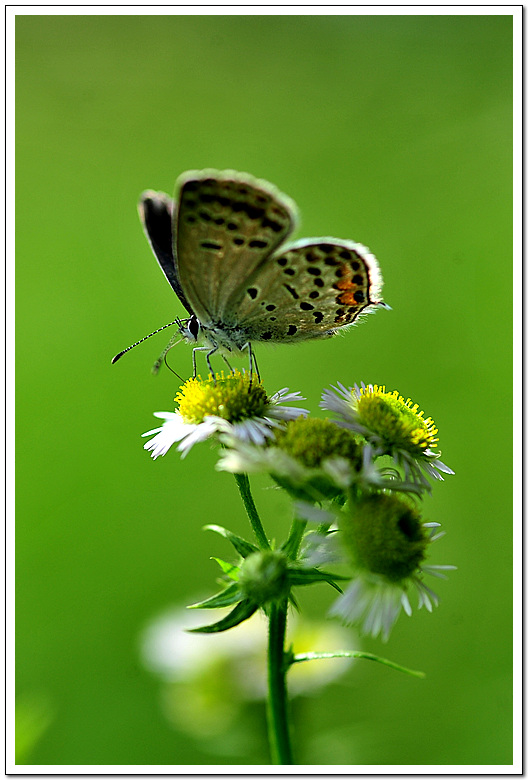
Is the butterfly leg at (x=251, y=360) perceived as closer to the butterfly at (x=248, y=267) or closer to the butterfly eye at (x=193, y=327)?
the butterfly at (x=248, y=267)

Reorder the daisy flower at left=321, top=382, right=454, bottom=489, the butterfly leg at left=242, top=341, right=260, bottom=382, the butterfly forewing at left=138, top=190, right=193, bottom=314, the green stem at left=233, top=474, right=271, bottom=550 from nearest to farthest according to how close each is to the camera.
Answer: the green stem at left=233, top=474, right=271, bottom=550 → the daisy flower at left=321, top=382, right=454, bottom=489 → the butterfly leg at left=242, top=341, right=260, bottom=382 → the butterfly forewing at left=138, top=190, right=193, bottom=314

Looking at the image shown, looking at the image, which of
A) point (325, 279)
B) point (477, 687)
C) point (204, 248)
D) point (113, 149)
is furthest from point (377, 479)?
point (113, 149)

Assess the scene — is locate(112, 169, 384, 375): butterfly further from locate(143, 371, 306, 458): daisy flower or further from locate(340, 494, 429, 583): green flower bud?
locate(340, 494, 429, 583): green flower bud

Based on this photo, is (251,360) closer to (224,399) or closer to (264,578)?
(224,399)

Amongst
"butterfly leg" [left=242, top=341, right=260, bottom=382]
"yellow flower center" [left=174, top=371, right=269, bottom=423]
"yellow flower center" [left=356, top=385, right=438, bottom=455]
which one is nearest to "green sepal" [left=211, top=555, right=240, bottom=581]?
"yellow flower center" [left=174, top=371, right=269, bottom=423]

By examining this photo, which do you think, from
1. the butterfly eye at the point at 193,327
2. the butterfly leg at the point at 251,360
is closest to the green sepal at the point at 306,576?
the butterfly leg at the point at 251,360

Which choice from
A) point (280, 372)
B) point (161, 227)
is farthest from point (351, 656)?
point (280, 372)

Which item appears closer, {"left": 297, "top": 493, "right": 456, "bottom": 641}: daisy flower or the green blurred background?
{"left": 297, "top": 493, "right": 456, "bottom": 641}: daisy flower
